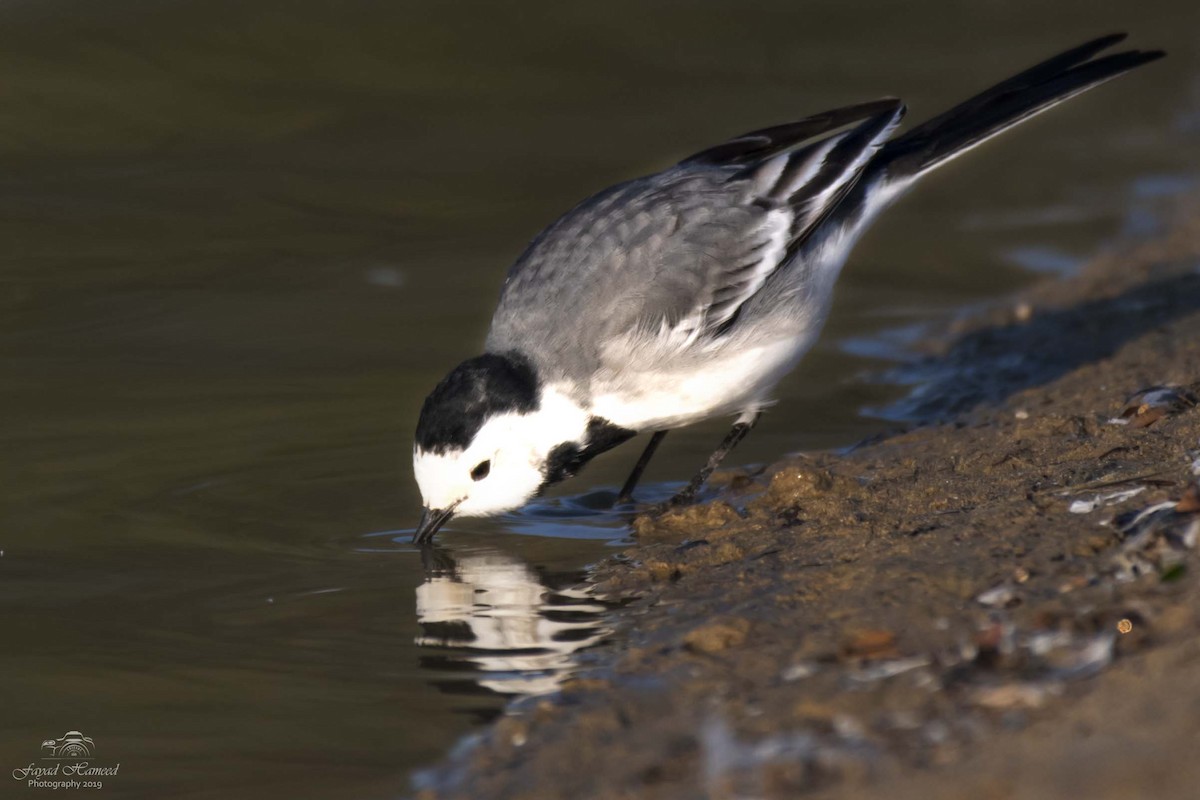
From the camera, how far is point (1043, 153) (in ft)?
40.8

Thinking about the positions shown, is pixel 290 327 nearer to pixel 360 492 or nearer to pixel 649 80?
pixel 360 492

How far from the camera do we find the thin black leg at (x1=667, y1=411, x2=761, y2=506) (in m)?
6.37

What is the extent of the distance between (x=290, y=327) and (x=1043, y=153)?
22.5 ft

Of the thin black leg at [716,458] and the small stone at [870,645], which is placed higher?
the thin black leg at [716,458]

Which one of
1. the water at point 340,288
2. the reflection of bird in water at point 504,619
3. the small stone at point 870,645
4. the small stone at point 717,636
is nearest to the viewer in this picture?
the small stone at point 870,645

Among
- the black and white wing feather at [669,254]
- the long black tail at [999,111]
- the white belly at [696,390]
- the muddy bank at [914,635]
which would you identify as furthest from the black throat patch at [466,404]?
the long black tail at [999,111]

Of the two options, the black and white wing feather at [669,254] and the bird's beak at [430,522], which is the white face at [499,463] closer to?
the bird's beak at [430,522]

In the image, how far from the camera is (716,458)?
21.5 feet

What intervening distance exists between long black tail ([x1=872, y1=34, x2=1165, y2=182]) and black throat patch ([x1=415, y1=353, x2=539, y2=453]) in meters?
2.28

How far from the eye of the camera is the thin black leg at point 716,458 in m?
6.37

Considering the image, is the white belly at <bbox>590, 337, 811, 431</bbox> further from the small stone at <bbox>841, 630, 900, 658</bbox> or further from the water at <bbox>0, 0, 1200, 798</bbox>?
the small stone at <bbox>841, 630, 900, 658</bbox>

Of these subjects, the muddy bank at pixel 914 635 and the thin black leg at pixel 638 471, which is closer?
the muddy bank at pixel 914 635

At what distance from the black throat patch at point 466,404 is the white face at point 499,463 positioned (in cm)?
3

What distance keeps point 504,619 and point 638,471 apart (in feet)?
5.53
